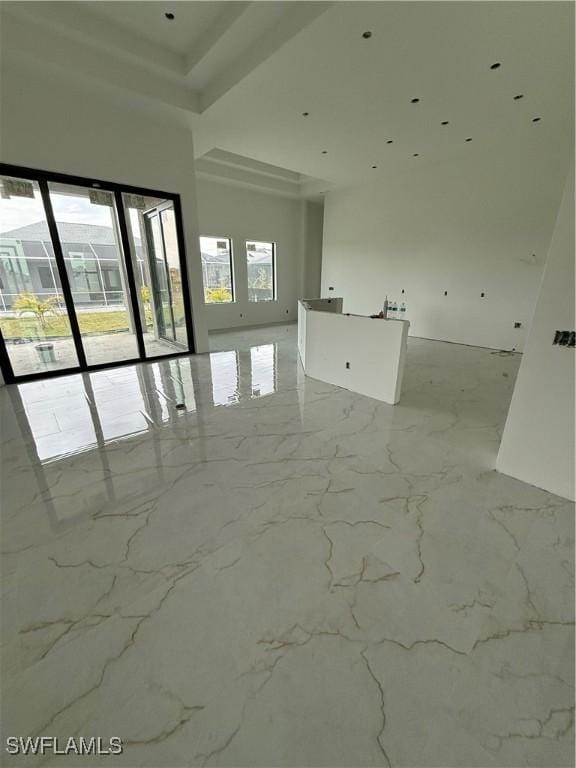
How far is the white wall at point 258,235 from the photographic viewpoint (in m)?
7.34

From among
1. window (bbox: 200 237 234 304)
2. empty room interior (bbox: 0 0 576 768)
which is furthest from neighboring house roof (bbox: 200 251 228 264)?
empty room interior (bbox: 0 0 576 768)

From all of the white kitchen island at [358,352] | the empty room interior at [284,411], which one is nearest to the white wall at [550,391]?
the empty room interior at [284,411]

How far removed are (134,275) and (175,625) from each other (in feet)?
16.0

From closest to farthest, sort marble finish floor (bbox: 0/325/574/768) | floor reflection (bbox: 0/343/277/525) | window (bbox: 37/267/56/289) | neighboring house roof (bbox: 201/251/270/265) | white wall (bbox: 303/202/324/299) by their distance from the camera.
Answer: marble finish floor (bbox: 0/325/574/768)
floor reflection (bbox: 0/343/277/525)
window (bbox: 37/267/56/289)
neighboring house roof (bbox: 201/251/270/265)
white wall (bbox: 303/202/324/299)

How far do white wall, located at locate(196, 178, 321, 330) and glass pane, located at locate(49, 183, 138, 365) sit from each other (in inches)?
104

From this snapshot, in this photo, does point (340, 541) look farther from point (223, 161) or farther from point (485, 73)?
point (223, 161)

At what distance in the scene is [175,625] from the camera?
1267mm

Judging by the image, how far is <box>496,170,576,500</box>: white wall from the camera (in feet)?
5.93

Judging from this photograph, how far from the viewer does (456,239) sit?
6328mm

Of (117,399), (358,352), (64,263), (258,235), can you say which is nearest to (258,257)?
(258,235)

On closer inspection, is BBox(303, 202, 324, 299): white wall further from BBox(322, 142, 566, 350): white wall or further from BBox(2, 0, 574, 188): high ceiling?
BBox(2, 0, 574, 188): high ceiling

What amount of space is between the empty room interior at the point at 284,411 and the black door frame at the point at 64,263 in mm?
30

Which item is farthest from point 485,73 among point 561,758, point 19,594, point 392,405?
point 19,594

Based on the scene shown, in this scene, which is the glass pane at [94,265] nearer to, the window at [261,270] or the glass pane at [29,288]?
the glass pane at [29,288]
